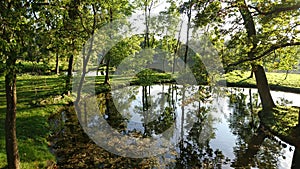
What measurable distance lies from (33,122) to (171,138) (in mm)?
9003

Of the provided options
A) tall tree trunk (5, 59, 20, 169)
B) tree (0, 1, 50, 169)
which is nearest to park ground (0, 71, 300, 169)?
tall tree trunk (5, 59, 20, 169)

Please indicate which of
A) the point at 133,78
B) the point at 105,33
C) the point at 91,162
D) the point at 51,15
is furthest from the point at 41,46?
the point at 133,78

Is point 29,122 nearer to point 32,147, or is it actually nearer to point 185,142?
point 32,147

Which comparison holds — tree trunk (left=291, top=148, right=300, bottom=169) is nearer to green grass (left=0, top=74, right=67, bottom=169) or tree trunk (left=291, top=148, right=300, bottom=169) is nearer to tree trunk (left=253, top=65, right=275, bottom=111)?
tree trunk (left=253, top=65, right=275, bottom=111)

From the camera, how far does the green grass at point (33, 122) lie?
10500 mm

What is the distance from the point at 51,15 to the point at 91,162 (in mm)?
6796

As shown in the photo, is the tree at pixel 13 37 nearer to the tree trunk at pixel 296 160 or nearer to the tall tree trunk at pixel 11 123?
the tall tree trunk at pixel 11 123

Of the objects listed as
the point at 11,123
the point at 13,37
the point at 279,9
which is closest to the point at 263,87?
the point at 279,9

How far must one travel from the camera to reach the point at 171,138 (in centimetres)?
1498

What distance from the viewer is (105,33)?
23297 millimetres

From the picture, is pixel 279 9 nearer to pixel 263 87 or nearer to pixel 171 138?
pixel 263 87

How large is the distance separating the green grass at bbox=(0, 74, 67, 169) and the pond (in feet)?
2.46

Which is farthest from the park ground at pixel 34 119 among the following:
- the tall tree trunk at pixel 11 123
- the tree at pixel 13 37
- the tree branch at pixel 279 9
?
the tree branch at pixel 279 9

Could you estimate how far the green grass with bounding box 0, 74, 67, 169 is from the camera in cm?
1050
